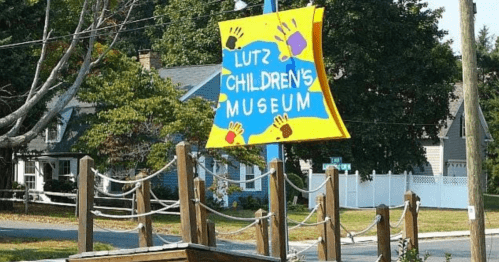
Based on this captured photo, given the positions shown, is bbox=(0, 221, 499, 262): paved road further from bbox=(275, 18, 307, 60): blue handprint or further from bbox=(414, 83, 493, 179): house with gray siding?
bbox=(414, 83, 493, 179): house with gray siding

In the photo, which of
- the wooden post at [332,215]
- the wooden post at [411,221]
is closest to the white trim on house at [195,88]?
the wooden post at [411,221]

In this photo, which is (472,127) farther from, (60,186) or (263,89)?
(60,186)

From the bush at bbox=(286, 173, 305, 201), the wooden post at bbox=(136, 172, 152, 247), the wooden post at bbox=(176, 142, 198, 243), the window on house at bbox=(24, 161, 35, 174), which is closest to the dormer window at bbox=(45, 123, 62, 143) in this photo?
the window on house at bbox=(24, 161, 35, 174)

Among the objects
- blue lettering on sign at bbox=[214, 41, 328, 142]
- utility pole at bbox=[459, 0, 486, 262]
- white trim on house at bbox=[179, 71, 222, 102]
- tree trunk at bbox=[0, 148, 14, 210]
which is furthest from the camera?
white trim on house at bbox=[179, 71, 222, 102]

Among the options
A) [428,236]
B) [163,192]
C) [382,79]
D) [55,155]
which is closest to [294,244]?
[428,236]

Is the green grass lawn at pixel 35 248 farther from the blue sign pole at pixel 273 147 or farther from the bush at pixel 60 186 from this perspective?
the bush at pixel 60 186

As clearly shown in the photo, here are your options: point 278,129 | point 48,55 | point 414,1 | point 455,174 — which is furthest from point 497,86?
point 278,129

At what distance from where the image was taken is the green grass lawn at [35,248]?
A: 2392 centimetres

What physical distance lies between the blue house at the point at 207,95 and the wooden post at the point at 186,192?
31.6 metres

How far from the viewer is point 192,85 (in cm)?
4678

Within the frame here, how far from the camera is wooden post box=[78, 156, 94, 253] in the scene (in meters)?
13.5

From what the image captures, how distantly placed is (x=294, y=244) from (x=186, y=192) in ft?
56.9

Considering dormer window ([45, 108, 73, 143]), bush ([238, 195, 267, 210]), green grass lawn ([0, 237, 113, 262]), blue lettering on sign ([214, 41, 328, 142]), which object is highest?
dormer window ([45, 108, 73, 143])

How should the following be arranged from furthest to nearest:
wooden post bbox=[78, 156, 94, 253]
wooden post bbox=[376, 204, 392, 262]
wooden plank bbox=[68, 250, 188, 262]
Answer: wooden post bbox=[376, 204, 392, 262], wooden post bbox=[78, 156, 94, 253], wooden plank bbox=[68, 250, 188, 262]
